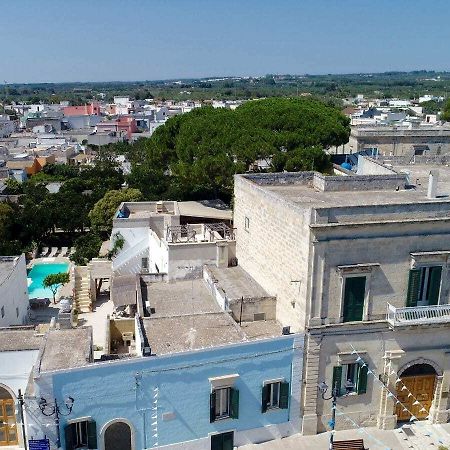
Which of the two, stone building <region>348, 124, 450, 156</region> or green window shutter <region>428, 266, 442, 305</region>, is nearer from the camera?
green window shutter <region>428, 266, 442, 305</region>

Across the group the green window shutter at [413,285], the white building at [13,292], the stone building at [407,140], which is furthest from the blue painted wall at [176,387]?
the stone building at [407,140]

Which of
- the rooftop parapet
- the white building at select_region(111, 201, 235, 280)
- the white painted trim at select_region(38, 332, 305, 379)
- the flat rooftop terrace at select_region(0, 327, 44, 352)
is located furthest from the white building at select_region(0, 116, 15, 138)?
the white painted trim at select_region(38, 332, 305, 379)

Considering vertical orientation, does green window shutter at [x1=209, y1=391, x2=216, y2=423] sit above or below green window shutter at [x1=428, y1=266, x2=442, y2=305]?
below

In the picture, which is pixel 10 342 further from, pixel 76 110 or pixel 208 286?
pixel 76 110

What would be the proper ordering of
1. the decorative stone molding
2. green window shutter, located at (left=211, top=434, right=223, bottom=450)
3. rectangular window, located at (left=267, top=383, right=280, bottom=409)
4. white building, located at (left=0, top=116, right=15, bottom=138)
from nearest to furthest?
green window shutter, located at (left=211, top=434, right=223, bottom=450)
rectangular window, located at (left=267, top=383, right=280, bottom=409)
the decorative stone molding
white building, located at (left=0, top=116, right=15, bottom=138)

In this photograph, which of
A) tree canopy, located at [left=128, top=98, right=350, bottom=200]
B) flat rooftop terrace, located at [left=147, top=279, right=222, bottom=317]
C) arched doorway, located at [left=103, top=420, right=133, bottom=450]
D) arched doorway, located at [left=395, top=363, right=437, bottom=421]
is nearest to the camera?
arched doorway, located at [left=103, top=420, right=133, bottom=450]

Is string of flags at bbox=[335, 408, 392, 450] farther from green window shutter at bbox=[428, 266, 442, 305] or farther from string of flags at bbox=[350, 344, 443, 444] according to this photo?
green window shutter at bbox=[428, 266, 442, 305]

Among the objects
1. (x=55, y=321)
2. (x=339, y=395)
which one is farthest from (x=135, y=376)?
(x=339, y=395)

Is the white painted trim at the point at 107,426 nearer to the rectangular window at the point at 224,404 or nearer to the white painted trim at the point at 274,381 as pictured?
the rectangular window at the point at 224,404
